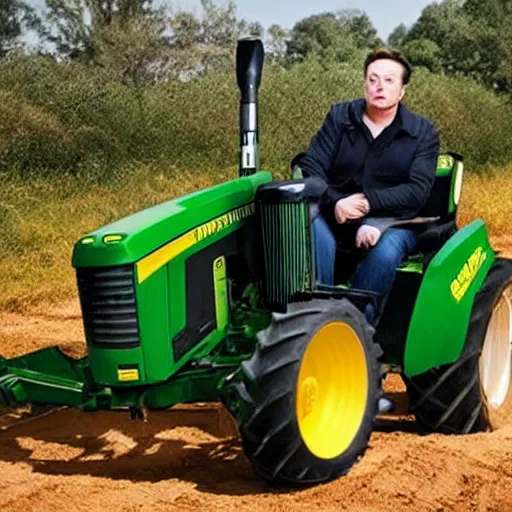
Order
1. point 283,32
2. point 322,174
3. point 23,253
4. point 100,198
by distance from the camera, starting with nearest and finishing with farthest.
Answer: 1. point 322,174
2. point 23,253
3. point 100,198
4. point 283,32

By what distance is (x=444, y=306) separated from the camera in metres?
4.94

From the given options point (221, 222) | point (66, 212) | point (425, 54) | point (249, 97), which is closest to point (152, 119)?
point (66, 212)

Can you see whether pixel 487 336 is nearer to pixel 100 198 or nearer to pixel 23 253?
pixel 23 253

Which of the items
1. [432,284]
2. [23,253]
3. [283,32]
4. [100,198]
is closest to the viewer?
[432,284]

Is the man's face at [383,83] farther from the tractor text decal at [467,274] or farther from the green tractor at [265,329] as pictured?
the tractor text decal at [467,274]

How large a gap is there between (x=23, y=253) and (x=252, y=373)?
25.0 feet

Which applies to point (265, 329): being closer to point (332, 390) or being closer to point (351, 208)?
point (332, 390)

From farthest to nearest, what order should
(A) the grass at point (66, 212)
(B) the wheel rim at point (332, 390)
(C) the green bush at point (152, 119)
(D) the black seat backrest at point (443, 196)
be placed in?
(C) the green bush at point (152, 119) → (A) the grass at point (66, 212) → (D) the black seat backrest at point (443, 196) → (B) the wheel rim at point (332, 390)

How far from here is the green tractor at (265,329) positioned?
4062 mm

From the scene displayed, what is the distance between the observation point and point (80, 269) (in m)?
4.20

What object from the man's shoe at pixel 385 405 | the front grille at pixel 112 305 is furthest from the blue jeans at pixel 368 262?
the front grille at pixel 112 305

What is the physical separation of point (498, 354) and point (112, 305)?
7.80 ft

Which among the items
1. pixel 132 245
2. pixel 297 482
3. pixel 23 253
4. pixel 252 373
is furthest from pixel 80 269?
pixel 23 253

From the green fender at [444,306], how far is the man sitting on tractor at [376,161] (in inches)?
7.7
